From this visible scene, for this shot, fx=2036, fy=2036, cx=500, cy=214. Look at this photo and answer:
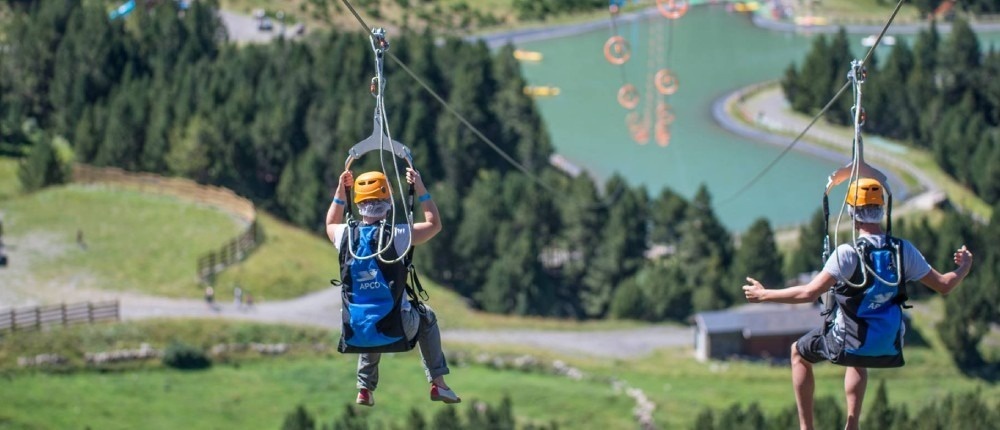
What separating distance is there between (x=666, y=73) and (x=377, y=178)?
149538 millimetres

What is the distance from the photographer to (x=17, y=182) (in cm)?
11294

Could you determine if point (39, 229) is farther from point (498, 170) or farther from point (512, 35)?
point (512, 35)

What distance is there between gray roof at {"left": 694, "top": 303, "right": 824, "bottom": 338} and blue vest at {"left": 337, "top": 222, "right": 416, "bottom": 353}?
2818 inches

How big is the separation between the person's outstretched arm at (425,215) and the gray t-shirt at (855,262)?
4.16 metres

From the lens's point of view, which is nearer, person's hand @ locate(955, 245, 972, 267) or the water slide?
person's hand @ locate(955, 245, 972, 267)

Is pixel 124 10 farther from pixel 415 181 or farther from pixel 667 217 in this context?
pixel 415 181

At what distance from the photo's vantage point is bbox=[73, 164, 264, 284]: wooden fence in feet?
311

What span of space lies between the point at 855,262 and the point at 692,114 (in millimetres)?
140132

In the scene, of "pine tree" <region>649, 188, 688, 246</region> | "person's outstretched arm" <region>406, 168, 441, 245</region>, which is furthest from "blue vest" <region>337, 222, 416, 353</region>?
"pine tree" <region>649, 188, 688, 246</region>

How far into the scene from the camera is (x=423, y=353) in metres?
22.8

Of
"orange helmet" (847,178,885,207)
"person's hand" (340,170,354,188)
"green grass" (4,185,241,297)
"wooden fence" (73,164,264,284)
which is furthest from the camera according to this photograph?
"wooden fence" (73,164,264,284)

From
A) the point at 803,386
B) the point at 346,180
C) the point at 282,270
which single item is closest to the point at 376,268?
the point at 346,180

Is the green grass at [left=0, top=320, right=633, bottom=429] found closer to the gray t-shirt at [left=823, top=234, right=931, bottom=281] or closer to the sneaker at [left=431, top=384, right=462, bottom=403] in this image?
the sneaker at [left=431, top=384, right=462, bottom=403]

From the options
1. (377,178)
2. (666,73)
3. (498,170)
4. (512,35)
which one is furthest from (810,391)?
(512,35)
